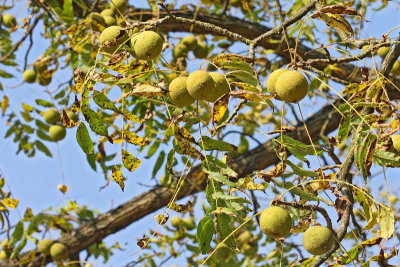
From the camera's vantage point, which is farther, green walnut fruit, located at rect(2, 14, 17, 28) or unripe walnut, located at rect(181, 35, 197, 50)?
green walnut fruit, located at rect(2, 14, 17, 28)

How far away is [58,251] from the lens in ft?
15.3

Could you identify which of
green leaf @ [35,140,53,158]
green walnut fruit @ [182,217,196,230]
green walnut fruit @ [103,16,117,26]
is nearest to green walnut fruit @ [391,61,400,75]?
green walnut fruit @ [103,16,117,26]

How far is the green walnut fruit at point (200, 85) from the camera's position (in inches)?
72.9

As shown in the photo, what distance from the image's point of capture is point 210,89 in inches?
74.1

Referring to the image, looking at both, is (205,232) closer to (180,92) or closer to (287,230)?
(287,230)

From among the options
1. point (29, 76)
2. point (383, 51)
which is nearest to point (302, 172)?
point (383, 51)

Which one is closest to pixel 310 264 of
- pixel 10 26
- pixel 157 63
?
pixel 157 63

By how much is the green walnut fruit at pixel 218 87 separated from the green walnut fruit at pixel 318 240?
53cm

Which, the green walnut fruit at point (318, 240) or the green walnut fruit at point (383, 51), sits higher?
the green walnut fruit at point (383, 51)

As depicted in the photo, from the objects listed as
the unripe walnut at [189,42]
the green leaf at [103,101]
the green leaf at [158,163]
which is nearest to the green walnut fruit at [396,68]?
the unripe walnut at [189,42]

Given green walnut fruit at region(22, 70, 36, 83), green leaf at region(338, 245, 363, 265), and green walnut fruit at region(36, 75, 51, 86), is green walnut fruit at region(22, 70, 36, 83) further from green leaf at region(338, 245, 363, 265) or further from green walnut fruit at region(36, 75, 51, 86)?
green leaf at region(338, 245, 363, 265)

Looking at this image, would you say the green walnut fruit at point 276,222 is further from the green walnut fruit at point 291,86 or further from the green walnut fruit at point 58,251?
the green walnut fruit at point 58,251

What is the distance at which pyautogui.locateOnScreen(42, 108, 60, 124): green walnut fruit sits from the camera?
14.5 ft

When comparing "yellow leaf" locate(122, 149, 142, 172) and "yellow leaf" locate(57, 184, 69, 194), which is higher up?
"yellow leaf" locate(57, 184, 69, 194)
